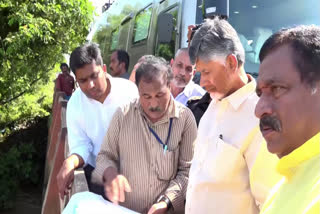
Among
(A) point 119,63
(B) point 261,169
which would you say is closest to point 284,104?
(B) point 261,169

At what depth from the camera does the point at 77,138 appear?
289cm

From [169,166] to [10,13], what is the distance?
13.1 feet

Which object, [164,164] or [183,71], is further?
[183,71]

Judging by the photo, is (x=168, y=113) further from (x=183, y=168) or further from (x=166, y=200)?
(x=166, y=200)

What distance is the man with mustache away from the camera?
1.02 meters

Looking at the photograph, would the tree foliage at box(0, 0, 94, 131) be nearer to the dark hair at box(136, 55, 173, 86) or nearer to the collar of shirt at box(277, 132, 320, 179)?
the dark hair at box(136, 55, 173, 86)

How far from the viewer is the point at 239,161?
1758mm

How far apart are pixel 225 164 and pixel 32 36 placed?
406cm

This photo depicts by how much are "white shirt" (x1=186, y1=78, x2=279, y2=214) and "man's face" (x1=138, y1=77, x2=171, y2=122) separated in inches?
18.6

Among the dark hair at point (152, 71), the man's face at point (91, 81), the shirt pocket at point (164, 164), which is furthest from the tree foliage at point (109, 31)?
the shirt pocket at point (164, 164)

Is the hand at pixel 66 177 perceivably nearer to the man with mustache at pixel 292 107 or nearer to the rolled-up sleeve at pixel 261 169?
the rolled-up sleeve at pixel 261 169

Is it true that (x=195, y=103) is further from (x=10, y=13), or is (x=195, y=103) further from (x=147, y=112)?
(x=10, y=13)

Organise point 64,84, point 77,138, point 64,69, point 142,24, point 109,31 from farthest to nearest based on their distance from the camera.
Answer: point 109,31
point 64,69
point 64,84
point 142,24
point 77,138

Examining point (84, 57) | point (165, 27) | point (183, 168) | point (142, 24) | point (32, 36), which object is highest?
point (142, 24)
